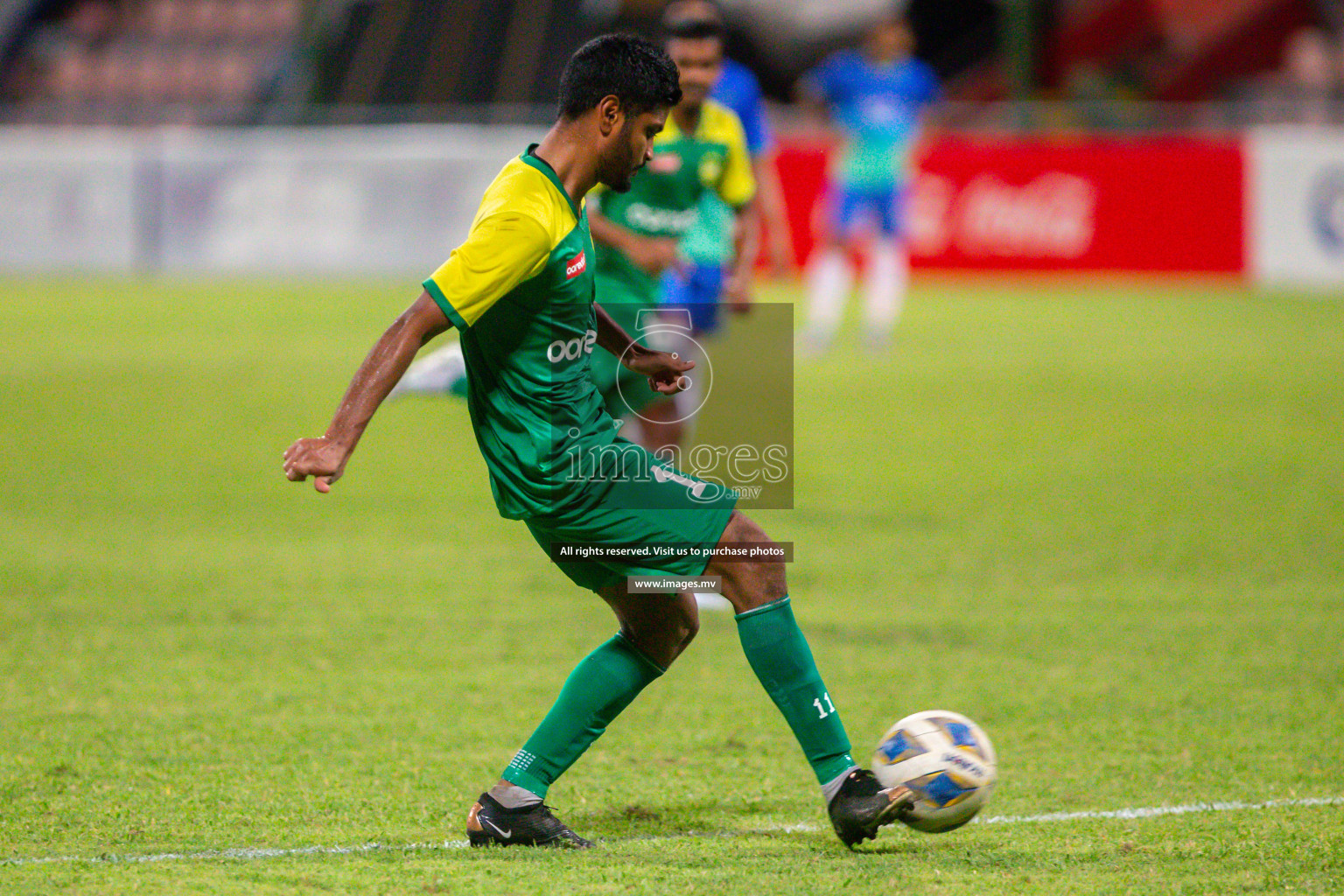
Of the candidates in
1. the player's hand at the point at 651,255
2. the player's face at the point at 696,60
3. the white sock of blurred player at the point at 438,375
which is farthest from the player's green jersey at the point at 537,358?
the player's face at the point at 696,60

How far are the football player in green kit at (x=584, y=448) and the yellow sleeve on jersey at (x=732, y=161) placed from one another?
3082 millimetres

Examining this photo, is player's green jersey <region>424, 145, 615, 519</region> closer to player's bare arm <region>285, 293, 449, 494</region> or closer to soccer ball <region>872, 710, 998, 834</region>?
player's bare arm <region>285, 293, 449, 494</region>

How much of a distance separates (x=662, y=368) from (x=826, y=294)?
1050 cm

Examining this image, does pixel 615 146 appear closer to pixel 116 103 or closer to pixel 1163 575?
pixel 1163 575

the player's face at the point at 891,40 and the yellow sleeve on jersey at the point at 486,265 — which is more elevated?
the player's face at the point at 891,40

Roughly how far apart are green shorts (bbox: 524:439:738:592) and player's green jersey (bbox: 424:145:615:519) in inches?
2.1

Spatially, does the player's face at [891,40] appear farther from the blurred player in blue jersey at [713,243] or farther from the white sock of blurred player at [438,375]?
the white sock of blurred player at [438,375]

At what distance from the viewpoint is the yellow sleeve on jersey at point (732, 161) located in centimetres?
688

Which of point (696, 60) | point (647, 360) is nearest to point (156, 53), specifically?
point (696, 60)

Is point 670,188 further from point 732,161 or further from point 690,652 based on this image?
point 690,652

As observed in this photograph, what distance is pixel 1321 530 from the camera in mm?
7988

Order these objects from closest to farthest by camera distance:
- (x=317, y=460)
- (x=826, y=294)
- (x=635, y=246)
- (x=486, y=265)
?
1. (x=317, y=460)
2. (x=486, y=265)
3. (x=635, y=246)
4. (x=826, y=294)

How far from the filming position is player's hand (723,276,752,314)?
6.82 metres

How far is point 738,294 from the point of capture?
6.94 m
